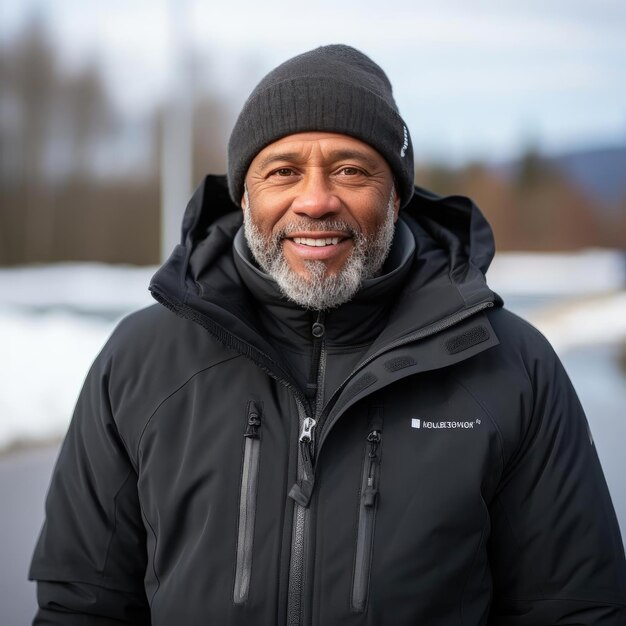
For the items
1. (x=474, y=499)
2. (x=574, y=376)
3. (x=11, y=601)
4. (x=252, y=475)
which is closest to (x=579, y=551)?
(x=474, y=499)

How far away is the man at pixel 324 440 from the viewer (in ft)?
6.37

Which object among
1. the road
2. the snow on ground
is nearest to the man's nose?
the road

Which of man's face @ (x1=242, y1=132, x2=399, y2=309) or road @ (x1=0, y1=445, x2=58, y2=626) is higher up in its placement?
man's face @ (x1=242, y1=132, x2=399, y2=309)

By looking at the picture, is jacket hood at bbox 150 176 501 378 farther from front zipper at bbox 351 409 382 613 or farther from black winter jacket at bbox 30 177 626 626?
front zipper at bbox 351 409 382 613

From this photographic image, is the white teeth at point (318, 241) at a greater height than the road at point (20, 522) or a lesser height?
greater

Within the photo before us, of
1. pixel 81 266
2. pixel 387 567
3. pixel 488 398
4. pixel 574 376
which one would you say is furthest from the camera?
pixel 81 266

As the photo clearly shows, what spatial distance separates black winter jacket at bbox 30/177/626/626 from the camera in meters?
1.93

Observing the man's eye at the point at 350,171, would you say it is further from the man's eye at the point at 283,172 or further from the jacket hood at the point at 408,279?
the jacket hood at the point at 408,279

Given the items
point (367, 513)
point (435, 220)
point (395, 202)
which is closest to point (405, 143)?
point (395, 202)

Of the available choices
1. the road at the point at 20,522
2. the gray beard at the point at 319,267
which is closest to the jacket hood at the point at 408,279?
the gray beard at the point at 319,267

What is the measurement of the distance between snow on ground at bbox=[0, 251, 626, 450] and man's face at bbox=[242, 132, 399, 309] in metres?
4.51

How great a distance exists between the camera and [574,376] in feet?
28.3

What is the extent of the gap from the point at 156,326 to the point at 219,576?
2.07 feet

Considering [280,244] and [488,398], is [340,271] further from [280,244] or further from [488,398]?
[488,398]
